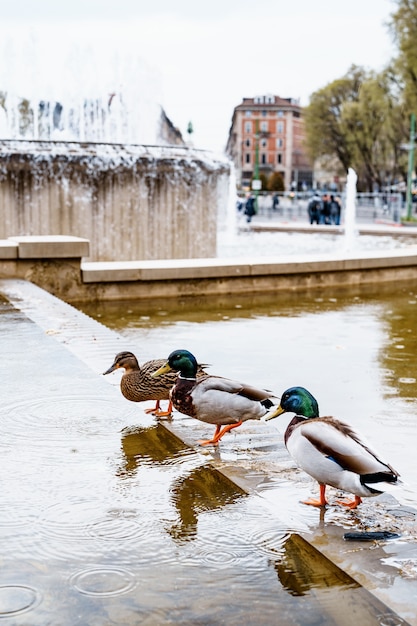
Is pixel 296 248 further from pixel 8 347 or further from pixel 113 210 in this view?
pixel 8 347

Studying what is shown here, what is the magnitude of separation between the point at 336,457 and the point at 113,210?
37.2 ft

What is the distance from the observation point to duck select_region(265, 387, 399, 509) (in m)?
3.10

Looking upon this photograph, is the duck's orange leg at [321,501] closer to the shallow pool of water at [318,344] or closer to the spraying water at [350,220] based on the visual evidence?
the shallow pool of water at [318,344]

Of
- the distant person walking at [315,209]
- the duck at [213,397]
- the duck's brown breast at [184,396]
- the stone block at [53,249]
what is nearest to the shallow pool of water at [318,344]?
the stone block at [53,249]

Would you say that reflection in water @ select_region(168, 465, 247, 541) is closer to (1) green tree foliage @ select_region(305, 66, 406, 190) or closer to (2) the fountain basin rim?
(2) the fountain basin rim

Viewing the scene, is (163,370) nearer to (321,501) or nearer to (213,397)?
(213,397)

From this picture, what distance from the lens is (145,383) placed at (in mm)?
4625

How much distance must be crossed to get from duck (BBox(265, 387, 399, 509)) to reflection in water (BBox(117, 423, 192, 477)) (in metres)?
0.87

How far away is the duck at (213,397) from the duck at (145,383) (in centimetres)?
34

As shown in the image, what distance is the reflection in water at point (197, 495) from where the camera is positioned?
324 cm

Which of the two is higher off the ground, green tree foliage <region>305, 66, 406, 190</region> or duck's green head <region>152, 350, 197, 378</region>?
green tree foliage <region>305, 66, 406, 190</region>

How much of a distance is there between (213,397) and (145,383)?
0.74 meters

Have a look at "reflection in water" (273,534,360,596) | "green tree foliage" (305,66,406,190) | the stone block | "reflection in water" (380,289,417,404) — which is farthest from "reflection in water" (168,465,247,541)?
"green tree foliage" (305,66,406,190)

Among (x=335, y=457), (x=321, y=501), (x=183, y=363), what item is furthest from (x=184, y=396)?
(x=335, y=457)
